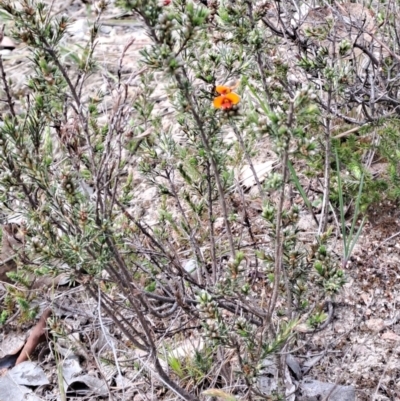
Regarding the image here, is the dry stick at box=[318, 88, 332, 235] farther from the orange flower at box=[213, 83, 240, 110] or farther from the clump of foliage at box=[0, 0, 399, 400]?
the orange flower at box=[213, 83, 240, 110]

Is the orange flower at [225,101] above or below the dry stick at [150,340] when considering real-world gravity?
above

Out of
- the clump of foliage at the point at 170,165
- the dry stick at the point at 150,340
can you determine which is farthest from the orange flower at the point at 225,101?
the dry stick at the point at 150,340

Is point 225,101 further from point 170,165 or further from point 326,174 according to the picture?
point 326,174

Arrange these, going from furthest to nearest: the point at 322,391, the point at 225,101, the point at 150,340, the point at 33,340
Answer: the point at 33,340 < the point at 322,391 < the point at 150,340 < the point at 225,101

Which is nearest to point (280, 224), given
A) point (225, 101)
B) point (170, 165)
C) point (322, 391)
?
point (225, 101)

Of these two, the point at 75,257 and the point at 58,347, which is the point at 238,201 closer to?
the point at 58,347

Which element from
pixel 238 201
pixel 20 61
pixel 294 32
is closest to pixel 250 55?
pixel 294 32

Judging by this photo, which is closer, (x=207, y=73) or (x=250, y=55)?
(x=207, y=73)

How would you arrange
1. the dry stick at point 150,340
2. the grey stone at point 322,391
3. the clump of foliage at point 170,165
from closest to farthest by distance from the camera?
the clump of foliage at point 170,165, the dry stick at point 150,340, the grey stone at point 322,391

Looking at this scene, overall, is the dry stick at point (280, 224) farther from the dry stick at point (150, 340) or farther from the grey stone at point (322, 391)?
the grey stone at point (322, 391)

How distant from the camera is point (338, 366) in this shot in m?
2.41

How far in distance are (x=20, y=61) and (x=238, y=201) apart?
2.66 m

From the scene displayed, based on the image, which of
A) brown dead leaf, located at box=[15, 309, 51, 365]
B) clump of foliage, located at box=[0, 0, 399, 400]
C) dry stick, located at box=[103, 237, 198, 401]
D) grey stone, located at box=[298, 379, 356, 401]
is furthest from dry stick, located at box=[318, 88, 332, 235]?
brown dead leaf, located at box=[15, 309, 51, 365]

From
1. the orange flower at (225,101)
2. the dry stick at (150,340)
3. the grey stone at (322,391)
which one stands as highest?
the orange flower at (225,101)
